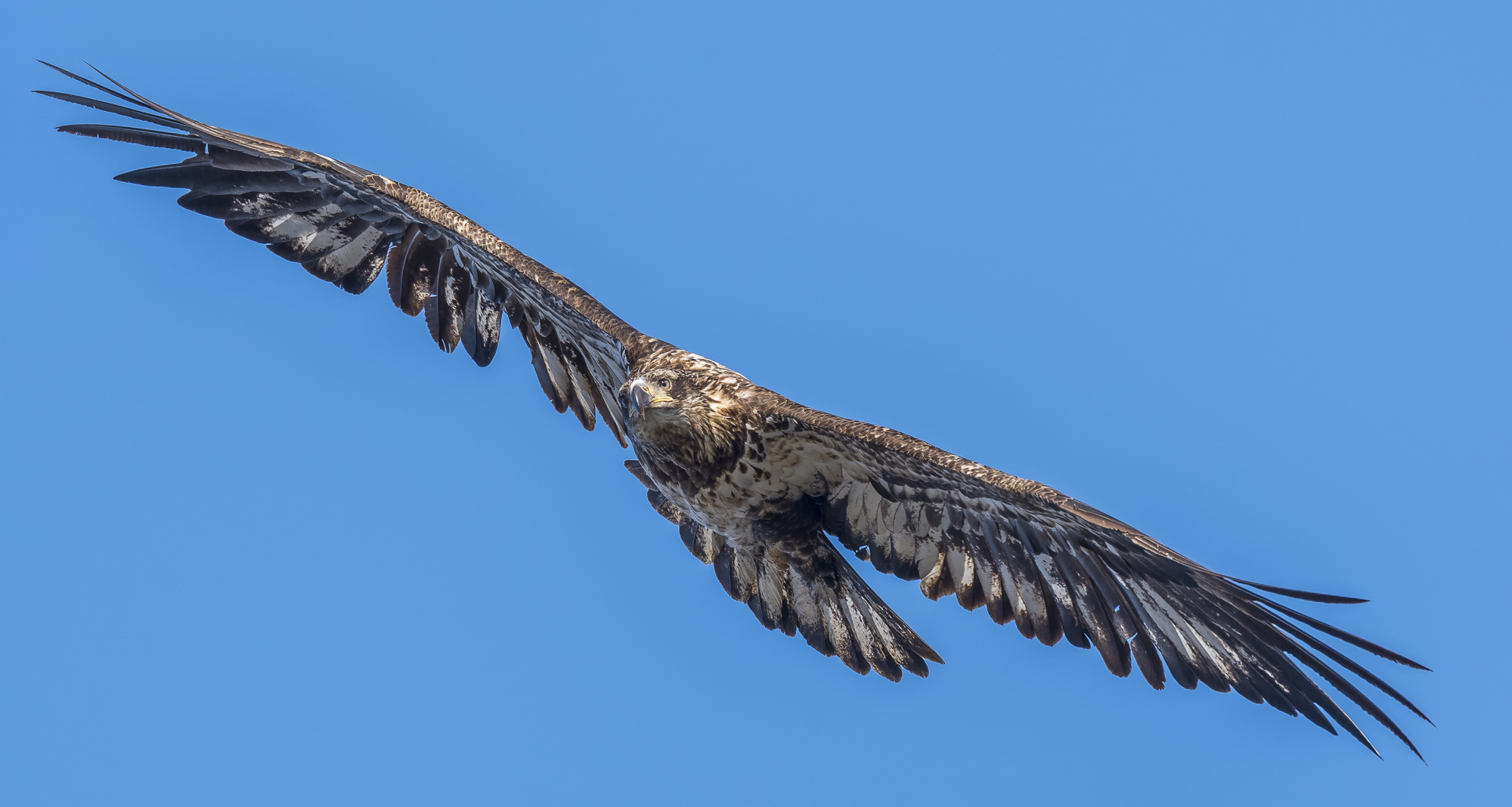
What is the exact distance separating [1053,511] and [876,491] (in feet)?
4.61

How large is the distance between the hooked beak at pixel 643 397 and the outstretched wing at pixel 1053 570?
0.67 m

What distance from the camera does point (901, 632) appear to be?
29.2 feet

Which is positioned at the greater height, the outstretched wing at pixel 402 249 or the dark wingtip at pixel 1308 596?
the outstretched wing at pixel 402 249

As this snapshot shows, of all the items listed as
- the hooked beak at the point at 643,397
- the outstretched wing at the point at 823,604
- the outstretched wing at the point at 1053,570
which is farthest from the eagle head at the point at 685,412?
the outstretched wing at the point at 823,604

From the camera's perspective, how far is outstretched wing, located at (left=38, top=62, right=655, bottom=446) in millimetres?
9375

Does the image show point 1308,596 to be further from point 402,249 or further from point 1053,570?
point 402,249

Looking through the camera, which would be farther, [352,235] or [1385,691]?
[352,235]

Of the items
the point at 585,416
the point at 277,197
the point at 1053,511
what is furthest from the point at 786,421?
the point at 277,197

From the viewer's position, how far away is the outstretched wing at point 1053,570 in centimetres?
708

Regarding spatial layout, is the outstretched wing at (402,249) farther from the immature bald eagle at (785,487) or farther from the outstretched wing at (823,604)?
the outstretched wing at (823,604)

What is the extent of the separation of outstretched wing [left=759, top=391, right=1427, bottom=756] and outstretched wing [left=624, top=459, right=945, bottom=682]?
1.26 feet

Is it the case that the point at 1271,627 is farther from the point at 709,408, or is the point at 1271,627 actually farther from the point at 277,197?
the point at 277,197

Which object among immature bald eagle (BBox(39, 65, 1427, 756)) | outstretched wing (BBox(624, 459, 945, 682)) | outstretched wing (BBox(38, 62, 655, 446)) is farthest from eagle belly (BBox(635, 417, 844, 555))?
outstretched wing (BBox(38, 62, 655, 446))

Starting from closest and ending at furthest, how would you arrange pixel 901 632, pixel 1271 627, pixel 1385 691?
pixel 1385 691 → pixel 1271 627 → pixel 901 632
